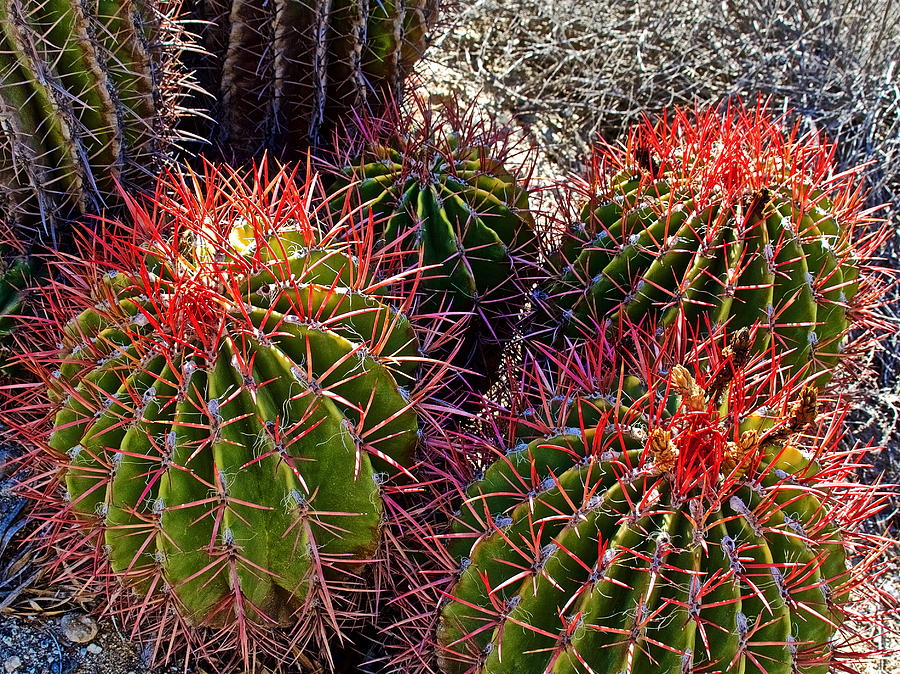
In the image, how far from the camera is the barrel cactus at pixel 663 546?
1.27m

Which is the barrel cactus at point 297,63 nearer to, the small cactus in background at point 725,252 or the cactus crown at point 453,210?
the cactus crown at point 453,210

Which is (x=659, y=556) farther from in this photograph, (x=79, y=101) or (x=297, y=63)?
(x=297, y=63)

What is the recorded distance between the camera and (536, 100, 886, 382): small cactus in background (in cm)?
183

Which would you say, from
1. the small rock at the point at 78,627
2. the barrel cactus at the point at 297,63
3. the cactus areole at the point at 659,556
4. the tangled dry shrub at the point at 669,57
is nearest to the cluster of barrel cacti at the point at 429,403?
the cactus areole at the point at 659,556

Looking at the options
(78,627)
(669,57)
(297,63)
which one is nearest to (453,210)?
(297,63)

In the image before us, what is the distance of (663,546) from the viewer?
1250 mm

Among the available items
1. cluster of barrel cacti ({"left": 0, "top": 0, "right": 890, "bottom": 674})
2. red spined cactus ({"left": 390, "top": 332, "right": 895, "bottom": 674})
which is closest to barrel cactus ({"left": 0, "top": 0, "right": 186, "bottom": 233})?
cluster of barrel cacti ({"left": 0, "top": 0, "right": 890, "bottom": 674})

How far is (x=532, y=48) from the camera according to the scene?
4070mm

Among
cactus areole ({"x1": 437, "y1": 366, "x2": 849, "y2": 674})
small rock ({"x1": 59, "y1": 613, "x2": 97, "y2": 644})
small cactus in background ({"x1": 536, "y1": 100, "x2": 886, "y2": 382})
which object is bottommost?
small rock ({"x1": 59, "y1": 613, "x2": 97, "y2": 644})

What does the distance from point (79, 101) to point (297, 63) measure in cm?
72

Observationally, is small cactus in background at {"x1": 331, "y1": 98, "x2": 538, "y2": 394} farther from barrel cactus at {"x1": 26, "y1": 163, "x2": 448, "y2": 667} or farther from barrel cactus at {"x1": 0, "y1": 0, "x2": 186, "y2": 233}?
barrel cactus at {"x1": 0, "y1": 0, "x2": 186, "y2": 233}

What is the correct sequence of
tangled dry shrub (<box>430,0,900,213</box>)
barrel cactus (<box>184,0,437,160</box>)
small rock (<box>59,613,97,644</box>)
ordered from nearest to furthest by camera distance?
small rock (<box>59,613,97,644</box>)
barrel cactus (<box>184,0,437,160</box>)
tangled dry shrub (<box>430,0,900,213</box>)

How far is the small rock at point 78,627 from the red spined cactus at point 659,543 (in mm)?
796

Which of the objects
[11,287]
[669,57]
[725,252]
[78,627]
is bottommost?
[78,627]
